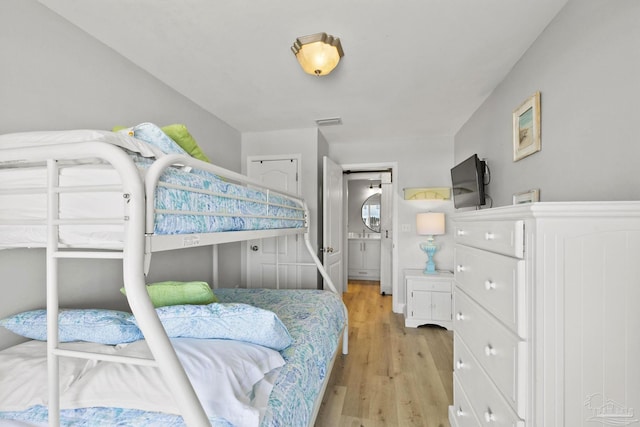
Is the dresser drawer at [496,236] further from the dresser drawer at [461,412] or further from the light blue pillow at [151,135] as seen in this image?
the light blue pillow at [151,135]

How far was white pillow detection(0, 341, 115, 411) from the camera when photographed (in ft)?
3.01

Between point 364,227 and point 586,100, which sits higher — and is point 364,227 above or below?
below

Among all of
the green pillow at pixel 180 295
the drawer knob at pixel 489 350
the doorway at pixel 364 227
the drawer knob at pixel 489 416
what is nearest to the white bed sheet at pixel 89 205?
the green pillow at pixel 180 295

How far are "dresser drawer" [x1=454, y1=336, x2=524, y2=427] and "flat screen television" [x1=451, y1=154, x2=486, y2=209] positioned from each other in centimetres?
153

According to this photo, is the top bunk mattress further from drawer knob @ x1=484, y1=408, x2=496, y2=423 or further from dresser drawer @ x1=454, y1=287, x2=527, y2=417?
drawer knob @ x1=484, y1=408, x2=496, y2=423

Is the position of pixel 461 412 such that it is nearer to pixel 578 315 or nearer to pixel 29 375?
pixel 578 315

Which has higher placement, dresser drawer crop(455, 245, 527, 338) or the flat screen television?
the flat screen television

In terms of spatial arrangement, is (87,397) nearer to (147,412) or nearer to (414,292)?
(147,412)

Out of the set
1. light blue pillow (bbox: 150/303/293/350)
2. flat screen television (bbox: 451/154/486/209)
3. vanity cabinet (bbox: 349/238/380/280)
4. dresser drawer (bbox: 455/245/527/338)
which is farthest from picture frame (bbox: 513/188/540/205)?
vanity cabinet (bbox: 349/238/380/280)

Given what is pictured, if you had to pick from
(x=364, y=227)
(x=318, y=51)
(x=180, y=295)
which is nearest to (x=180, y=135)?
(x=180, y=295)

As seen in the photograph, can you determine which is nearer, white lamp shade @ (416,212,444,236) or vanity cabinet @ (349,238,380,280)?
white lamp shade @ (416,212,444,236)

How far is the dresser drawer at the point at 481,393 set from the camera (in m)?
1.05

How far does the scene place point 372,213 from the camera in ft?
20.5

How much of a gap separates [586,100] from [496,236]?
0.86 m
